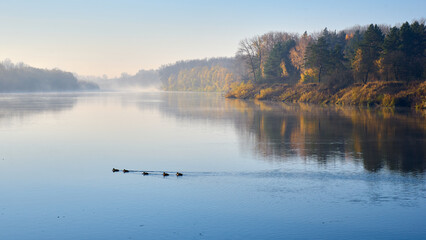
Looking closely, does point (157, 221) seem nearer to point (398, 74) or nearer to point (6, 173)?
point (6, 173)

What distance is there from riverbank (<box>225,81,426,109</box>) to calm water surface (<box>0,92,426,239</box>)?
30.8 meters

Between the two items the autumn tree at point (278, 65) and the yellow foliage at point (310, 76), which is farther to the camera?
the autumn tree at point (278, 65)

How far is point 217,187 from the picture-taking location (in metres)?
15.4

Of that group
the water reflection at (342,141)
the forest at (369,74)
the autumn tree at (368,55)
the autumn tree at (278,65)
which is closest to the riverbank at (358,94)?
the forest at (369,74)

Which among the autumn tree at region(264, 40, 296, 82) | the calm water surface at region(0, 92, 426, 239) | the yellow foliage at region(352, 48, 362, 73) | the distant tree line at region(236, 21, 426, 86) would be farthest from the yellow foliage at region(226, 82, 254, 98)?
the calm water surface at region(0, 92, 426, 239)

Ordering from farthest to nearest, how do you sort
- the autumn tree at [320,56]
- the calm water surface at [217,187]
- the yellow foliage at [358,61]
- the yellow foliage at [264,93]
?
1. the yellow foliage at [264,93]
2. the autumn tree at [320,56]
3. the yellow foliage at [358,61]
4. the calm water surface at [217,187]

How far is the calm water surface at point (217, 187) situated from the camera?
1142cm

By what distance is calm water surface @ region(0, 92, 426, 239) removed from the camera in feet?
37.5

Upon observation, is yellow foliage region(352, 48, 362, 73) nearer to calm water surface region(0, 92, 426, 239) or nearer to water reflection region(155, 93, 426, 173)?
water reflection region(155, 93, 426, 173)

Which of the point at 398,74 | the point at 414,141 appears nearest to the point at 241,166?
the point at 414,141

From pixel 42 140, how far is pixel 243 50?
89.9 metres

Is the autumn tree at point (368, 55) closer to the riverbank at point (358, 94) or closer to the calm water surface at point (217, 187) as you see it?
the riverbank at point (358, 94)

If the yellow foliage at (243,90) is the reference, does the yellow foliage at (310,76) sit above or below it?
above

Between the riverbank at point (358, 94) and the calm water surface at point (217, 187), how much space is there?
30.8 meters
